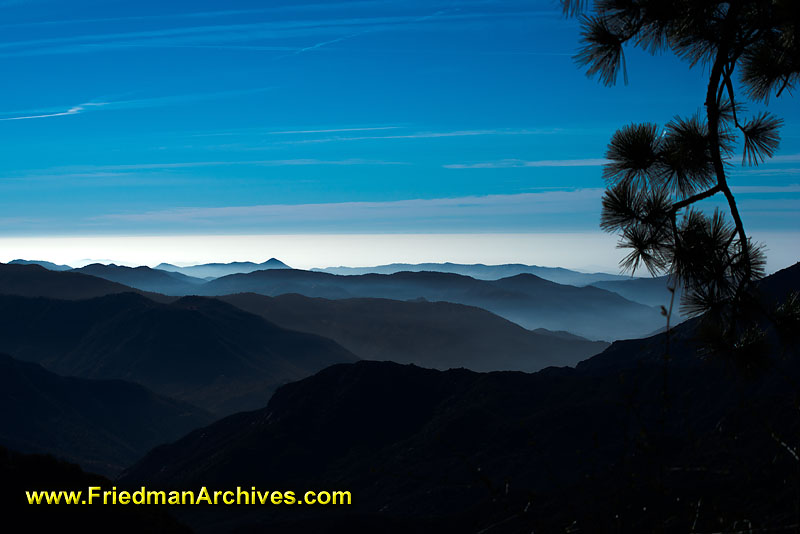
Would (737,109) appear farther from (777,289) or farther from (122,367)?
(122,367)

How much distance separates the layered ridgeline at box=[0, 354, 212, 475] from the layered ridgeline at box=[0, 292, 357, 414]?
17.9m

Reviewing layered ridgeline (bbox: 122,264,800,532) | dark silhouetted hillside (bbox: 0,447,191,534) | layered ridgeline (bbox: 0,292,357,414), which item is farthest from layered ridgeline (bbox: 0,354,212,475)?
dark silhouetted hillside (bbox: 0,447,191,534)

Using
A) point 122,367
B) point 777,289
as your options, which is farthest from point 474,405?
point 122,367

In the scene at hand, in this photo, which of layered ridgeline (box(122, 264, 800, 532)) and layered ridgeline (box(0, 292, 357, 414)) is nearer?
layered ridgeline (box(122, 264, 800, 532))

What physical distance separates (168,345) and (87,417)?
5305 cm

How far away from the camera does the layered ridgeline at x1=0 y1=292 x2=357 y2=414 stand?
148m

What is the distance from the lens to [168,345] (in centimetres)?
15838

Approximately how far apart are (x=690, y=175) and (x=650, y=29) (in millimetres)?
1971

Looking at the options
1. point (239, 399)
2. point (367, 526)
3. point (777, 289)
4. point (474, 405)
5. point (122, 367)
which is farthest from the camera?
point (122, 367)

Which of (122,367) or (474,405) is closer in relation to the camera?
(474,405)

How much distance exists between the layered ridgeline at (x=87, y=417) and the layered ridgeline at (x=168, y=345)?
1790 centimetres

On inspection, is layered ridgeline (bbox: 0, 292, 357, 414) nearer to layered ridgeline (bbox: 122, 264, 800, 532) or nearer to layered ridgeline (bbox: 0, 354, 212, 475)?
layered ridgeline (bbox: 0, 354, 212, 475)

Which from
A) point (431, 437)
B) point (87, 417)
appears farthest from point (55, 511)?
point (87, 417)

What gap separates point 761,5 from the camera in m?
8.39
